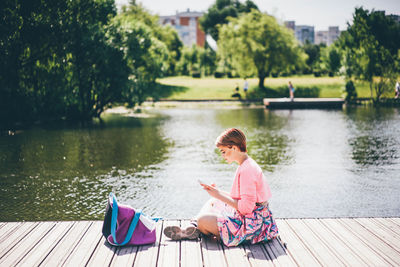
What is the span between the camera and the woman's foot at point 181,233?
5.23 m

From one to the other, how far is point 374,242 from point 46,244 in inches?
161

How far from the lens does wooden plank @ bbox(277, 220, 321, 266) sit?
462 cm

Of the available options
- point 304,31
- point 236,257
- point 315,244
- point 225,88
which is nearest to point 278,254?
point 236,257

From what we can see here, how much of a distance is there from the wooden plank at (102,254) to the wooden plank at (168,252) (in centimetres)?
57

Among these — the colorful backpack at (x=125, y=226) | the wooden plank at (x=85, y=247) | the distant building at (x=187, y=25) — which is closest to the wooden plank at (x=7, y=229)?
the wooden plank at (x=85, y=247)

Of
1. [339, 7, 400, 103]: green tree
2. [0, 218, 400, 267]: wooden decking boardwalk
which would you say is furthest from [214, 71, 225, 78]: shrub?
[0, 218, 400, 267]: wooden decking boardwalk

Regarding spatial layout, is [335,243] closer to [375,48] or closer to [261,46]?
[375,48]

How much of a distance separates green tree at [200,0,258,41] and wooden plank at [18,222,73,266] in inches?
3121

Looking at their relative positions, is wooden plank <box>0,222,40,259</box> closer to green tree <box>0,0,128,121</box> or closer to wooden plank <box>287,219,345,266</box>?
wooden plank <box>287,219,345,266</box>

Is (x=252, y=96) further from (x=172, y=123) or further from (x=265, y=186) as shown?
(x=265, y=186)

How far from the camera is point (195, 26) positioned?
434 feet

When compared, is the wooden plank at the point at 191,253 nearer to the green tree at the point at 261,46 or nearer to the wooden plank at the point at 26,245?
the wooden plank at the point at 26,245

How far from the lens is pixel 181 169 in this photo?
12.0 meters

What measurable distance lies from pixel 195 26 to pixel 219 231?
5200 inches
